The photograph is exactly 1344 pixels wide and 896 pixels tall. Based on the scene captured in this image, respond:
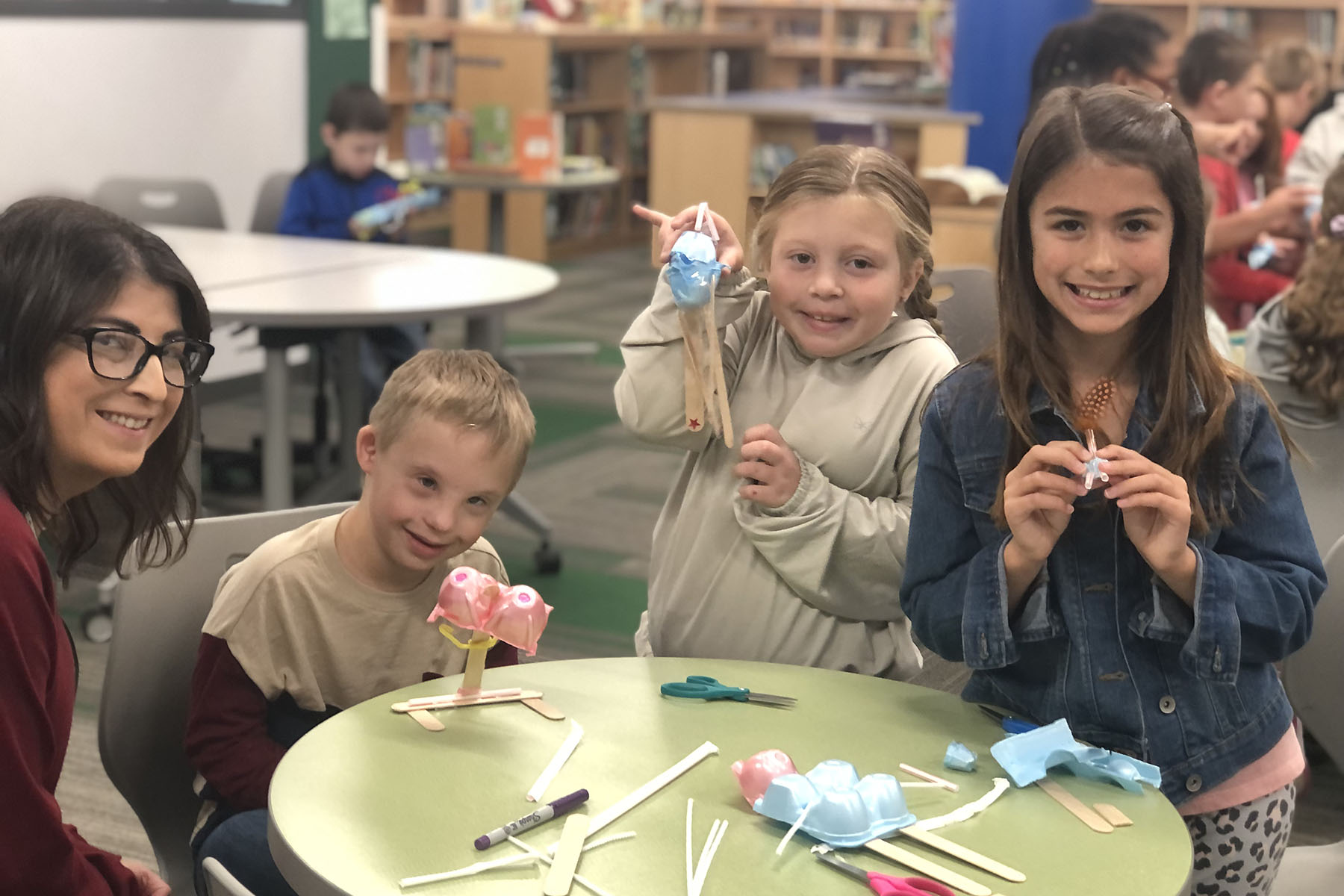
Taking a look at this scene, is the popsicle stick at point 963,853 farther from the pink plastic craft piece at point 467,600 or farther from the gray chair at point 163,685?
the gray chair at point 163,685

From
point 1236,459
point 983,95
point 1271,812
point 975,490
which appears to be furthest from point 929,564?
point 983,95

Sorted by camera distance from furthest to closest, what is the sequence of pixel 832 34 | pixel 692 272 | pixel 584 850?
pixel 832 34, pixel 692 272, pixel 584 850

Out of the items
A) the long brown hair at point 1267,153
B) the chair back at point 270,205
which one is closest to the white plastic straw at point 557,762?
the long brown hair at point 1267,153

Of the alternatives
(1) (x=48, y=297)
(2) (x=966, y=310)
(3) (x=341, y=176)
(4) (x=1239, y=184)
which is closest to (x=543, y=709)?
(1) (x=48, y=297)

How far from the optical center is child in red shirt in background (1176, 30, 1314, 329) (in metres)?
3.83

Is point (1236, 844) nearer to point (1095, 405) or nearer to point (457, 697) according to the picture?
point (1095, 405)

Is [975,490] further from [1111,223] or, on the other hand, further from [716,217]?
[716,217]

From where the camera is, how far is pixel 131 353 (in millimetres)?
1411

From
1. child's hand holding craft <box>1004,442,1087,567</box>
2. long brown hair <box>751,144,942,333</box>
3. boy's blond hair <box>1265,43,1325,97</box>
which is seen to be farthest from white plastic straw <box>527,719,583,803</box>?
boy's blond hair <box>1265,43,1325,97</box>

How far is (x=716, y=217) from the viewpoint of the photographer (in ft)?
5.88

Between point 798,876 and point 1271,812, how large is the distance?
0.65m

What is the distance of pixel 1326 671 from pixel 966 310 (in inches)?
49.0

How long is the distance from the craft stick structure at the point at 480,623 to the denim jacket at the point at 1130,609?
418 mm

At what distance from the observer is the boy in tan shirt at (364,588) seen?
1.67 m
